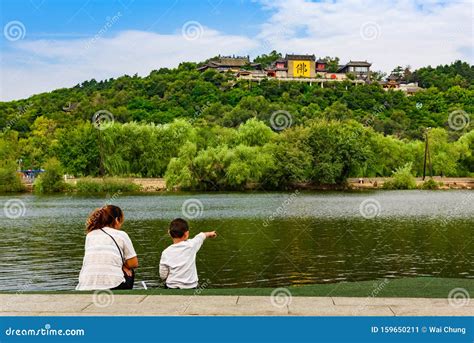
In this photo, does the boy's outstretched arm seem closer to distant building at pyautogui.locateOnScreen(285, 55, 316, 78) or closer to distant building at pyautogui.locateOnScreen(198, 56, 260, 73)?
distant building at pyautogui.locateOnScreen(198, 56, 260, 73)

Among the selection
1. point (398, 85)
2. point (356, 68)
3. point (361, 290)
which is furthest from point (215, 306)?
point (356, 68)

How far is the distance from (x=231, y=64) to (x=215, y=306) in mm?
141389

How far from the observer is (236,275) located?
1469 cm

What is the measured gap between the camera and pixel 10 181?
58.3m

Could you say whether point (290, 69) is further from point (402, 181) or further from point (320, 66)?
point (402, 181)

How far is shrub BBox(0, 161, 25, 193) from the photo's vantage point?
58000 mm

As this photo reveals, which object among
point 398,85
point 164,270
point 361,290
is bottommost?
point 361,290

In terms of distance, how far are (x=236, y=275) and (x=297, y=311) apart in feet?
28.6

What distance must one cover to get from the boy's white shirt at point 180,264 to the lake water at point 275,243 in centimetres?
581

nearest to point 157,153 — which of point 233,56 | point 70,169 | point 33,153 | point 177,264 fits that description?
point 70,169

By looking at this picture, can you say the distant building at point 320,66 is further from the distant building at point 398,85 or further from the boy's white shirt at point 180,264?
the boy's white shirt at point 180,264

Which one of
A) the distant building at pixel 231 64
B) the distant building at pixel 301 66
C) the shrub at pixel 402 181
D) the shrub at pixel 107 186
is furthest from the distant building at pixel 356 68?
the shrub at pixel 107 186

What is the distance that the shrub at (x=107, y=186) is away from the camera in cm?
5388

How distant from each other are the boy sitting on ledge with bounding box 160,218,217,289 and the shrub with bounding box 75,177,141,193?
4666cm
